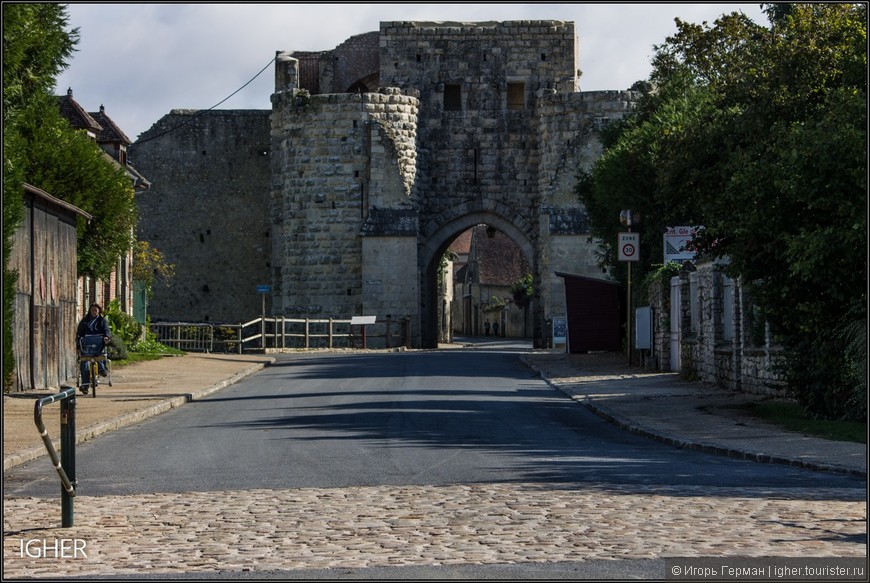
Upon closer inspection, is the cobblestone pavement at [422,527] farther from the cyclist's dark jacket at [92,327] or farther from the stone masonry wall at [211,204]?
the stone masonry wall at [211,204]

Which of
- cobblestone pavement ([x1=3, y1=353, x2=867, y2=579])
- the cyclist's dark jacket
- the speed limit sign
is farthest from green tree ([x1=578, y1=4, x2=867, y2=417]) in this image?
the cyclist's dark jacket

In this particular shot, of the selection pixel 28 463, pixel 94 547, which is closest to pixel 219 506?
pixel 94 547

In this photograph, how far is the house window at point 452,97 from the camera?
54125 millimetres

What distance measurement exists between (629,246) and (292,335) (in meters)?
18.6

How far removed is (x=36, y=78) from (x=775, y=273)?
44.2 ft

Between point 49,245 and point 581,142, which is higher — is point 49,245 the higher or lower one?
the lower one

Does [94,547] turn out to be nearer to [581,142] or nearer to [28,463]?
[28,463]

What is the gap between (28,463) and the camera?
14742mm

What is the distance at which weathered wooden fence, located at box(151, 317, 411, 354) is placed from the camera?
46.6 metres

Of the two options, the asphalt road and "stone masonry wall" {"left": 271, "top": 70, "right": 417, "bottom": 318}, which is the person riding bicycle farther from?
"stone masonry wall" {"left": 271, "top": 70, "right": 417, "bottom": 318}

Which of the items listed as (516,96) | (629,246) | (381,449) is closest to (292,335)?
(516,96)

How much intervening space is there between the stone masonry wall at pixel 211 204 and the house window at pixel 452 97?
334 inches

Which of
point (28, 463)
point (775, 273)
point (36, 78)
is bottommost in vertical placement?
point (28, 463)

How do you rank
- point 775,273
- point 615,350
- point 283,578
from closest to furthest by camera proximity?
1. point 283,578
2. point 775,273
3. point 615,350
